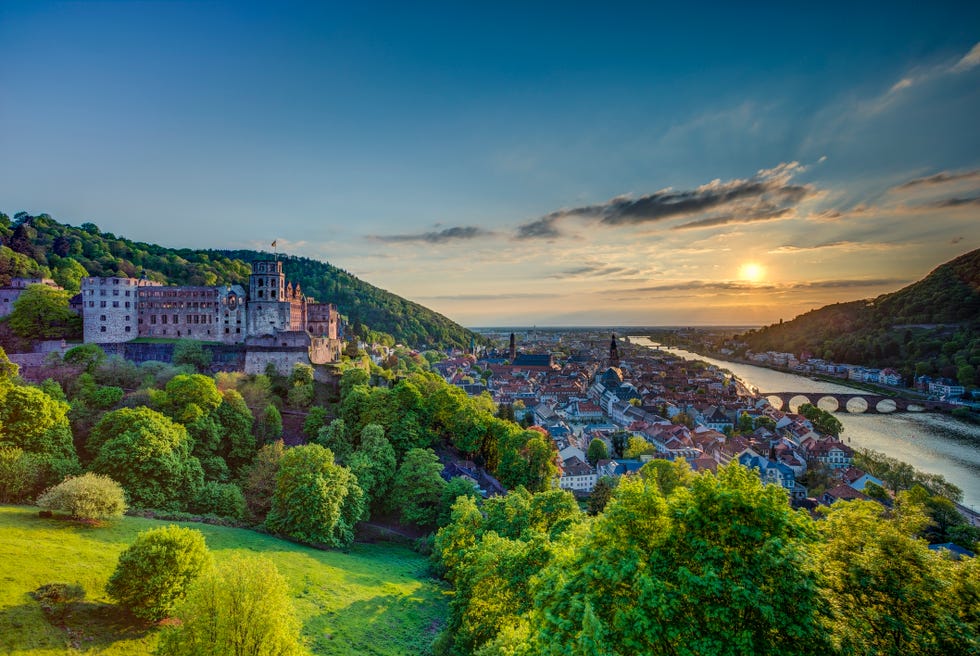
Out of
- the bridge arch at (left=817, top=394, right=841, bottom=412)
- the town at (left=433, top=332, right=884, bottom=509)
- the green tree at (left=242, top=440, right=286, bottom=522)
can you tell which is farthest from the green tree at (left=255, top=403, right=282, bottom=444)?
the bridge arch at (left=817, top=394, right=841, bottom=412)

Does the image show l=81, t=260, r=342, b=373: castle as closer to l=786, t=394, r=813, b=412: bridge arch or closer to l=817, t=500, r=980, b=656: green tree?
l=817, t=500, r=980, b=656: green tree

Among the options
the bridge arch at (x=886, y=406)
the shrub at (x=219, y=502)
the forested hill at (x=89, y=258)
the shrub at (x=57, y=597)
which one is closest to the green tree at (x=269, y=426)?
the shrub at (x=219, y=502)

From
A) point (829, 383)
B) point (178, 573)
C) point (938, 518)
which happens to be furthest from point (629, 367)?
point (178, 573)

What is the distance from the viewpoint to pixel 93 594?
1388cm

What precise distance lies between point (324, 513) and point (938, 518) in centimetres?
3637

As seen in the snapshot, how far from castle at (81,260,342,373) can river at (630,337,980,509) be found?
56.7 metres

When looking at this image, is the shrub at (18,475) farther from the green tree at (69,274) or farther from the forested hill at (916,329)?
the forested hill at (916,329)

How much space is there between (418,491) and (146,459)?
13634 mm

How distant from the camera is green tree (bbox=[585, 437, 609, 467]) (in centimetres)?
5047

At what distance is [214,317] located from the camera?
42.8 m

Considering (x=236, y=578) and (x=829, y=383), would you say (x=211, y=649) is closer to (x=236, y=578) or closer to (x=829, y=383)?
(x=236, y=578)

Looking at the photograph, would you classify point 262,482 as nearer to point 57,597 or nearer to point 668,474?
point 57,597

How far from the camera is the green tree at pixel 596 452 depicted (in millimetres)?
50469

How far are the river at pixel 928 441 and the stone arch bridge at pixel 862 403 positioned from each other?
258 cm
